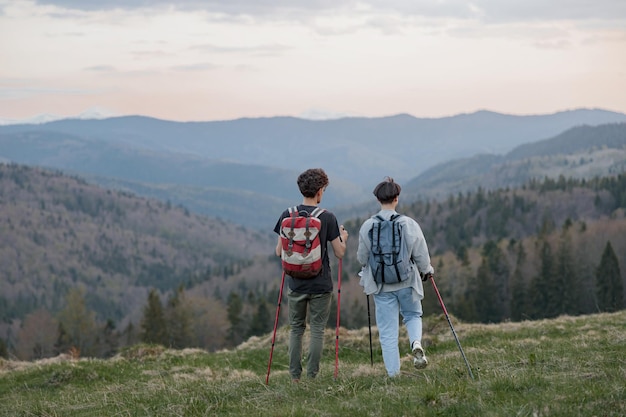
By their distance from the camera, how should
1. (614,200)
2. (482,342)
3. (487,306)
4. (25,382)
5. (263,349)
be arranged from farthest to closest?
(614,200) → (487,306) → (263,349) → (482,342) → (25,382)

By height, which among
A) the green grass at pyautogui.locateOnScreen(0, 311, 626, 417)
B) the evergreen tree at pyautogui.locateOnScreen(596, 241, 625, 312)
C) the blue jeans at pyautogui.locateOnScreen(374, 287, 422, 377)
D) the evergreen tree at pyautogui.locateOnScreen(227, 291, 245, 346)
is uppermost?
the blue jeans at pyautogui.locateOnScreen(374, 287, 422, 377)

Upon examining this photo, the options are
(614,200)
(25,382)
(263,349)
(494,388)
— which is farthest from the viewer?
(614,200)

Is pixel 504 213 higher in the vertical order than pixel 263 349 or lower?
lower

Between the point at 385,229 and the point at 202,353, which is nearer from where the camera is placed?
the point at 385,229

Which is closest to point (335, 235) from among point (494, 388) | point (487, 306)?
point (494, 388)

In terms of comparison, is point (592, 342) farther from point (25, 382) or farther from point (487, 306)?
point (487, 306)

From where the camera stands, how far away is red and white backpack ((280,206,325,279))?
11289 mm

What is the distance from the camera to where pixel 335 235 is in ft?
37.6

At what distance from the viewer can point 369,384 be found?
10.7m

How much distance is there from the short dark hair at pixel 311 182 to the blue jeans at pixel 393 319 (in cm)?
196

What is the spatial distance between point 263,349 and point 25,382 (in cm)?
686

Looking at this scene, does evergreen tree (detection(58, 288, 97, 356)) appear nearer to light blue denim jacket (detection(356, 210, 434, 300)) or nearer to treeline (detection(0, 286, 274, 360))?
treeline (detection(0, 286, 274, 360))

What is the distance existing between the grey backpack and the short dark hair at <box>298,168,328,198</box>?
1.09m

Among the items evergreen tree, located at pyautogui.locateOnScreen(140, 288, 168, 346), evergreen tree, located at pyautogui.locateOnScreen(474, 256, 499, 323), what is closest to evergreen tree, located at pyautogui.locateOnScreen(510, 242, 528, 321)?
evergreen tree, located at pyautogui.locateOnScreen(474, 256, 499, 323)
